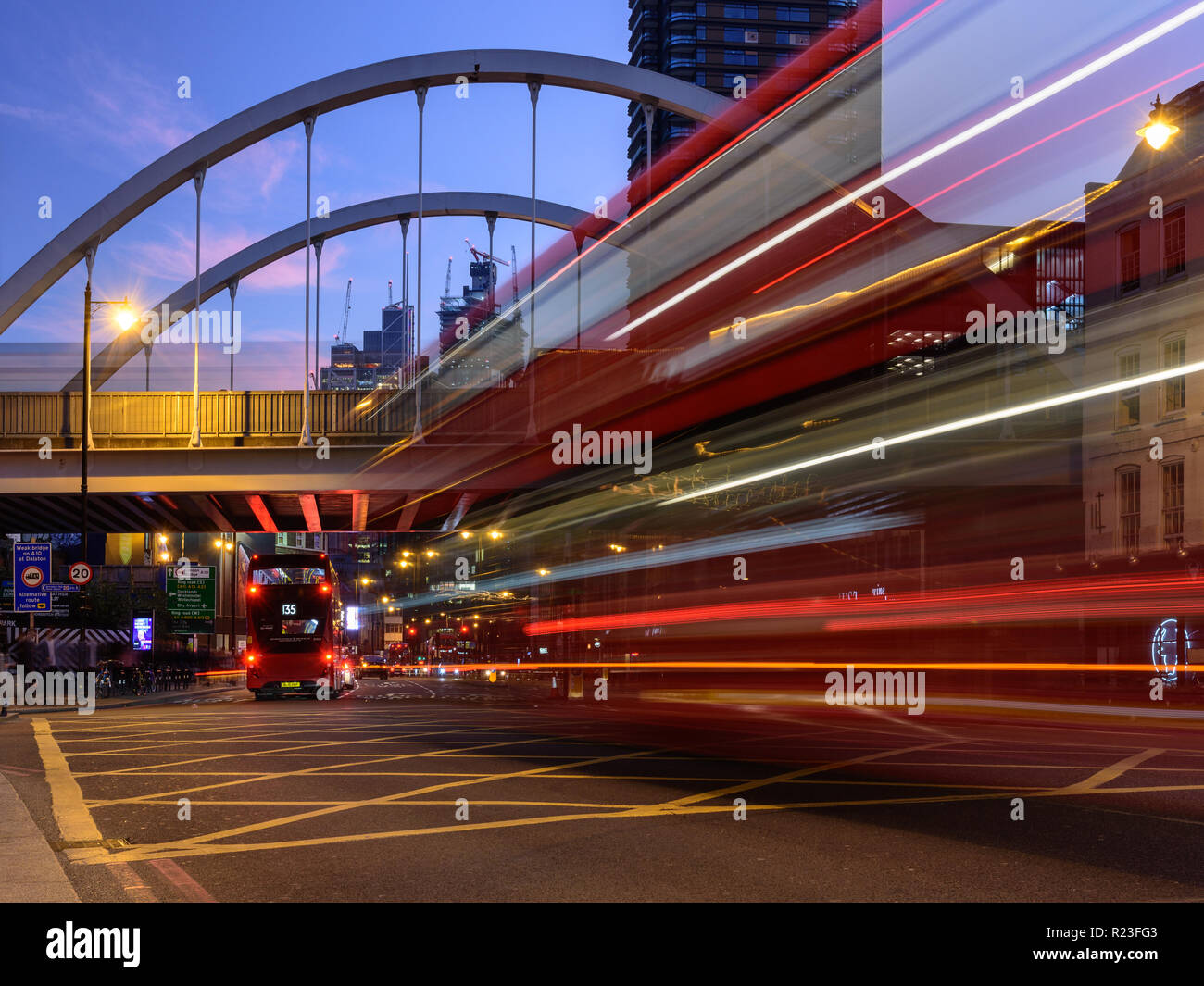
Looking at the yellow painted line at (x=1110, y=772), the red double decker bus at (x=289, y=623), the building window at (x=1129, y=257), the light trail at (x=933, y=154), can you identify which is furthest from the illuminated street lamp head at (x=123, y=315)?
the building window at (x=1129, y=257)

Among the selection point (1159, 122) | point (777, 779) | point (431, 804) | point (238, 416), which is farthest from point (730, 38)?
point (431, 804)

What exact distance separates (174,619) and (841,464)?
1842 inches

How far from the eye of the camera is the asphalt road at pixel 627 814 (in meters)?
7.15

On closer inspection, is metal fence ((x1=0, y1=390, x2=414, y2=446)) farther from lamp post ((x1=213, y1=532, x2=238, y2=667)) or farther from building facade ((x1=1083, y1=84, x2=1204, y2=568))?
lamp post ((x1=213, y1=532, x2=238, y2=667))

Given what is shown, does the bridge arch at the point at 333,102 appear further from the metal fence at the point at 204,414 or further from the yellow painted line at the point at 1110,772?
the yellow painted line at the point at 1110,772

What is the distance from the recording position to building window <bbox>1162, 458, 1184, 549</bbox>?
1328 inches

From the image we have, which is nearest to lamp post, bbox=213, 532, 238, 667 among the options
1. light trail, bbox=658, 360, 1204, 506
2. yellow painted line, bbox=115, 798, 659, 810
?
light trail, bbox=658, 360, 1204, 506

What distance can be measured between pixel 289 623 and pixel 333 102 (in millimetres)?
18157

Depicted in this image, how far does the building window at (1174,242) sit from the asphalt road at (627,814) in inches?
719

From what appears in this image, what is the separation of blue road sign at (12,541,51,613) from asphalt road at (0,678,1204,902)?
41.3ft

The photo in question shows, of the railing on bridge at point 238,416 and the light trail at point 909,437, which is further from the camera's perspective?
the railing on bridge at point 238,416

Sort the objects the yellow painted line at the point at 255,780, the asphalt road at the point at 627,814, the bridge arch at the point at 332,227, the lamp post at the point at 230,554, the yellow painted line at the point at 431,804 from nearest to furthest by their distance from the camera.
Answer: the asphalt road at the point at 627,814 < the yellow painted line at the point at 431,804 < the yellow painted line at the point at 255,780 < the bridge arch at the point at 332,227 < the lamp post at the point at 230,554
